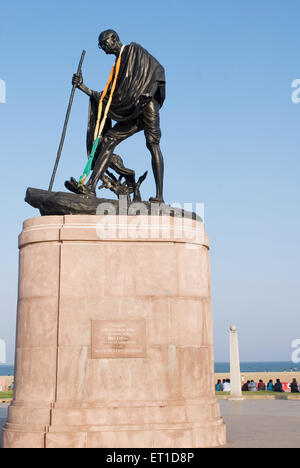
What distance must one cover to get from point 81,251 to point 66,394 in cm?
245

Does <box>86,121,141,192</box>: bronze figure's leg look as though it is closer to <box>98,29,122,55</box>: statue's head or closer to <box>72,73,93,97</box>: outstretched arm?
<box>72,73,93,97</box>: outstretched arm

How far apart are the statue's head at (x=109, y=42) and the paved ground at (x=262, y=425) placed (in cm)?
813

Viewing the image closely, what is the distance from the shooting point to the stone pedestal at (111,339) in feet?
33.0

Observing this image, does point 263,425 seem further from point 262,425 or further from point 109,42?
point 109,42

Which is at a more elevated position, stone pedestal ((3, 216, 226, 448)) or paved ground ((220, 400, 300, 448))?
stone pedestal ((3, 216, 226, 448))

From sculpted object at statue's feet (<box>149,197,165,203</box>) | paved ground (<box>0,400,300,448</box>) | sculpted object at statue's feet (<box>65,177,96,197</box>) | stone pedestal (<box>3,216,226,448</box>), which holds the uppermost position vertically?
sculpted object at statue's feet (<box>65,177,96,197</box>)

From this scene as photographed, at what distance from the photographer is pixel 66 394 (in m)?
10.2

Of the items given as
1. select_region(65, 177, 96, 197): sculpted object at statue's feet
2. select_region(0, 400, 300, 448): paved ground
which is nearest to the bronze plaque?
select_region(0, 400, 300, 448): paved ground

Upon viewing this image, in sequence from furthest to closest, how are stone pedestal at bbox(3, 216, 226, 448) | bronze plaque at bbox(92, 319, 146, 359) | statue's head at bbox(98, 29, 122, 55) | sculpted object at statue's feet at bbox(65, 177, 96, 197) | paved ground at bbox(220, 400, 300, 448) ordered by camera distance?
statue's head at bbox(98, 29, 122, 55) → sculpted object at statue's feet at bbox(65, 177, 96, 197) → paved ground at bbox(220, 400, 300, 448) → bronze plaque at bbox(92, 319, 146, 359) → stone pedestal at bbox(3, 216, 226, 448)

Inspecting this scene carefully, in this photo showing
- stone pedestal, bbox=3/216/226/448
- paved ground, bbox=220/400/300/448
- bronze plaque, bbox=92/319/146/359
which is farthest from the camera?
paved ground, bbox=220/400/300/448

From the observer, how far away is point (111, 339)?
10.4m

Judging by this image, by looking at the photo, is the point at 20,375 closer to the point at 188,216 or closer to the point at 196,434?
the point at 196,434

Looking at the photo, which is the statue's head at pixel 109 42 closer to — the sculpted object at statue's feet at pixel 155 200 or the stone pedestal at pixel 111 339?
the sculpted object at statue's feet at pixel 155 200

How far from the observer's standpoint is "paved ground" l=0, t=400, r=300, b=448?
10641mm
